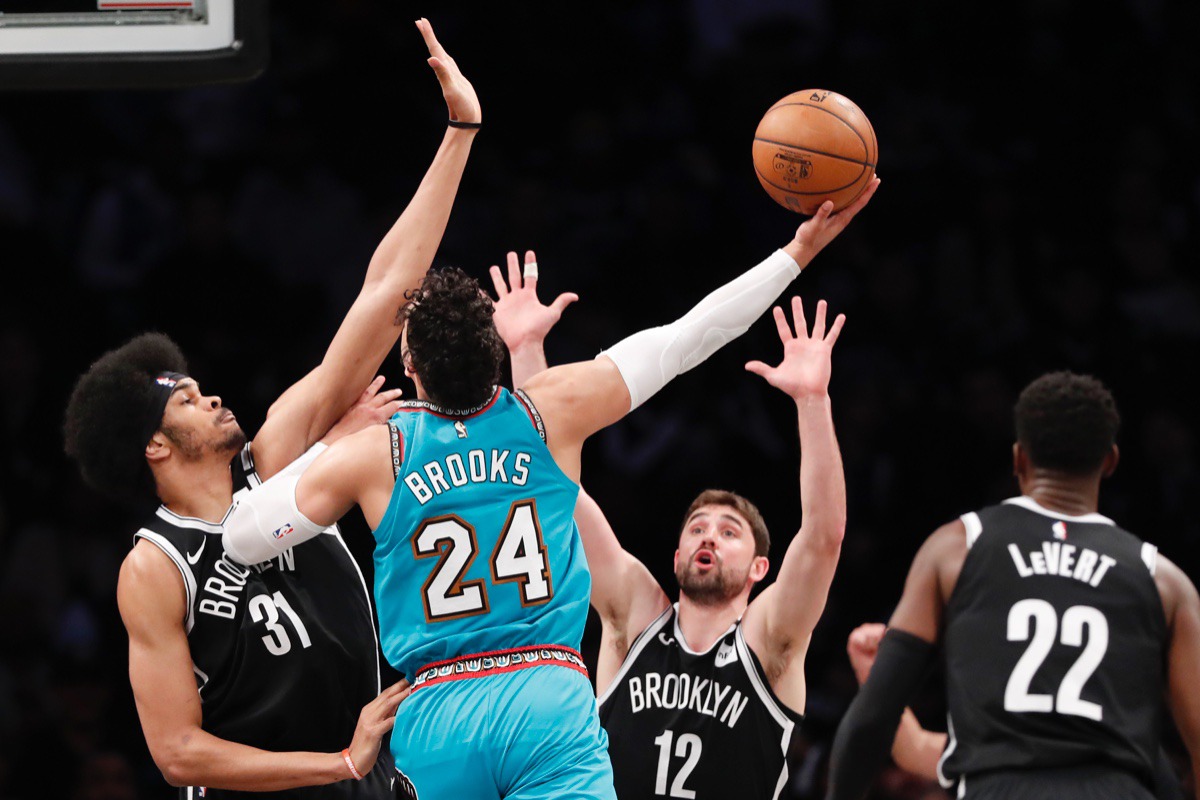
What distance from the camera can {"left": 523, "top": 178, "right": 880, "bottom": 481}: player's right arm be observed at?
4.16 m

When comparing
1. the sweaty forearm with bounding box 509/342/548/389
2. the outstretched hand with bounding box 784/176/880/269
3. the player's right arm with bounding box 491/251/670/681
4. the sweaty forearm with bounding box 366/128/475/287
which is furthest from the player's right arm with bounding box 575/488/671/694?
the outstretched hand with bounding box 784/176/880/269

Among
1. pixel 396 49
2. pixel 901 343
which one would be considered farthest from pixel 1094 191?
pixel 396 49

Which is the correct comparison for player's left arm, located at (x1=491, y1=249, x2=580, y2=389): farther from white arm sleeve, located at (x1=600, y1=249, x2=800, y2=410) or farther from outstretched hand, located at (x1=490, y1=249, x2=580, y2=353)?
white arm sleeve, located at (x1=600, y1=249, x2=800, y2=410)

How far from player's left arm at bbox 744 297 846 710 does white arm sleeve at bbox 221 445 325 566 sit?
4.73ft

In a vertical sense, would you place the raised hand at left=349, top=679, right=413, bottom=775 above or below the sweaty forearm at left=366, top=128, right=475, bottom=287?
below

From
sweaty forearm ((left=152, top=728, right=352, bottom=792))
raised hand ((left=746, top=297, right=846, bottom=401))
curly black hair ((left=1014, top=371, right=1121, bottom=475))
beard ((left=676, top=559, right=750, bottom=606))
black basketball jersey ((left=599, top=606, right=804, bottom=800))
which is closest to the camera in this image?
curly black hair ((left=1014, top=371, right=1121, bottom=475))

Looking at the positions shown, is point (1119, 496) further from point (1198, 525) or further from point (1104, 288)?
point (1104, 288)

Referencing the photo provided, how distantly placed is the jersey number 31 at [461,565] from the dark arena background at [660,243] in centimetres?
381

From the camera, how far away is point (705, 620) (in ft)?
18.2

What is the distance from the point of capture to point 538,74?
32.3 ft

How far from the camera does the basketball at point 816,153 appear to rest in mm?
5035

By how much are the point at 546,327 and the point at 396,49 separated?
5.07 metres

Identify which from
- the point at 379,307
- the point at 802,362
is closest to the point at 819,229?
the point at 802,362

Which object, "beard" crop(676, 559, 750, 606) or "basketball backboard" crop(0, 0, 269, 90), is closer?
"basketball backboard" crop(0, 0, 269, 90)
